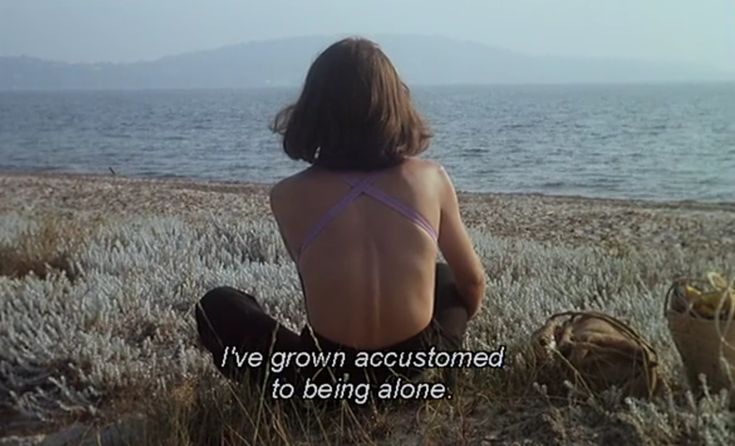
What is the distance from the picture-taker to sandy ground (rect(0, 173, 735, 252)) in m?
9.98

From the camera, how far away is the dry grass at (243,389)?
8.54 ft

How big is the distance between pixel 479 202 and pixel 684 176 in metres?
4.54

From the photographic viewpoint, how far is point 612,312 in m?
3.79

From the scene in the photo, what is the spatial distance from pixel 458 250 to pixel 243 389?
34.4 inches

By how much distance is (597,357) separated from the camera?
2791mm

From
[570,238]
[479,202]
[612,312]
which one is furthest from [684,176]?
[612,312]

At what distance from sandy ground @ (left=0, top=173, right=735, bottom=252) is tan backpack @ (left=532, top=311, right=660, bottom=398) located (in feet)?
14.2

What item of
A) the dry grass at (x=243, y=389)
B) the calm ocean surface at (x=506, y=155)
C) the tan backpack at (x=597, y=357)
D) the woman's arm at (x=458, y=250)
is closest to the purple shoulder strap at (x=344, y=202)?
the woman's arm at (x=458, y=250)

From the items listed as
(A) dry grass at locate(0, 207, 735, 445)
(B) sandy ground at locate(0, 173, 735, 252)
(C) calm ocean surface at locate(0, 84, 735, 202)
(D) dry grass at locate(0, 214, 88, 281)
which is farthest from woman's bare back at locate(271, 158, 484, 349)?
(C) calm ocean surface at locate(0, 84, 735, 202)

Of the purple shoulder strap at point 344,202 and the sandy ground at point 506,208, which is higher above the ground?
the purple shoulder strap at point 344,202

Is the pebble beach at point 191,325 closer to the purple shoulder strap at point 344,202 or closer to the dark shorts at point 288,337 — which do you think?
the dark shorts at point 288,337

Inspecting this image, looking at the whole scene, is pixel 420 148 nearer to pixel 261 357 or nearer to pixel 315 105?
pixel 315 105

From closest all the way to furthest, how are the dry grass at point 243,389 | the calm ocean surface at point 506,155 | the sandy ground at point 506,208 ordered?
the dry grass at point 243,389, the sandy ground at point 506,208, the calm ocean surface at point 506,155

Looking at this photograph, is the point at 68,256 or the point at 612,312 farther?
the point at 68,256
